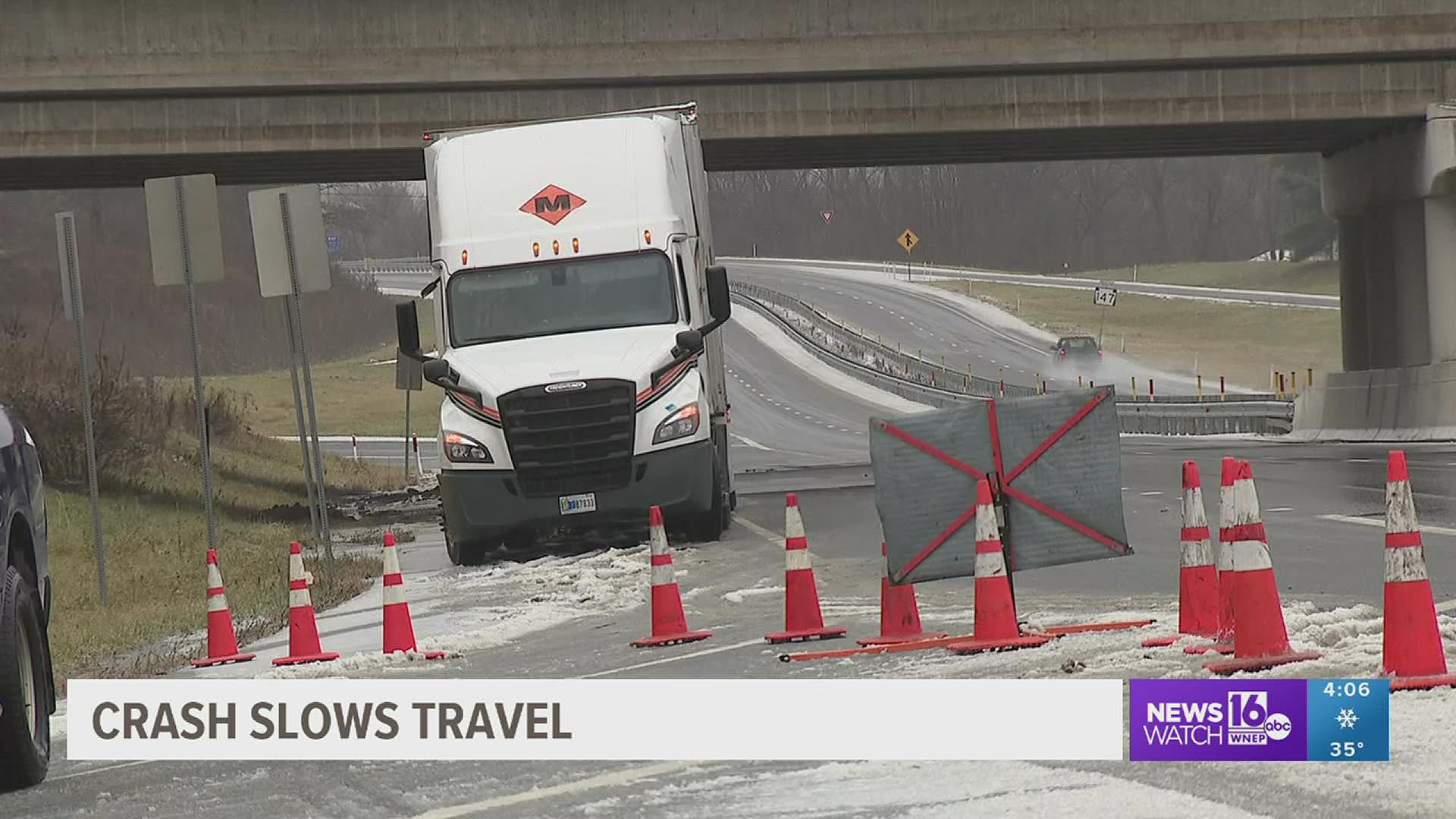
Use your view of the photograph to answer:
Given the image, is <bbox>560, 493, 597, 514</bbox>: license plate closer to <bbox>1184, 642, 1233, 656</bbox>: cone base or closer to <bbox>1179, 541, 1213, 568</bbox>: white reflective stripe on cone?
<bbox>1179, 541, 1213, 568</bbox>: white reflective stripe on cone

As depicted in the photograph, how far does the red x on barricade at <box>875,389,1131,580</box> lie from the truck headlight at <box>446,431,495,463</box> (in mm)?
9297

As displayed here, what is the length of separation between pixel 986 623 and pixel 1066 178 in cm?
14970

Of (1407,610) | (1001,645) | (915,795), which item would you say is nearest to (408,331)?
(1001,645)

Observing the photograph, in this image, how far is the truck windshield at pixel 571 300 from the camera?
69.4ft

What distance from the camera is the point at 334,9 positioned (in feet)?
117

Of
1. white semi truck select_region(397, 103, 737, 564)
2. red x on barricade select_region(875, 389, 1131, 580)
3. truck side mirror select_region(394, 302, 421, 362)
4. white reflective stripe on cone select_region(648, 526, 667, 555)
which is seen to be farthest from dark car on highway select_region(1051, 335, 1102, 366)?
red x on barricade select_region(875, 389, 1131, 580)

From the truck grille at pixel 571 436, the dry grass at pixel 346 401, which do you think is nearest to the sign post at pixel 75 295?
the truck grille at pixel 571 436

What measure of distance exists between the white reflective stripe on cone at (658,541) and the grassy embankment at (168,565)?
3.10 metres

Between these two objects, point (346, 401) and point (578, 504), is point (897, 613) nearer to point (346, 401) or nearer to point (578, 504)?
point (578, 504)

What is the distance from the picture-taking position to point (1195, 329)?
10138 centimetres

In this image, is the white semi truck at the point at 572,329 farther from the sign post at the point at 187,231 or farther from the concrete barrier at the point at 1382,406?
the concrete barrier at the point at 1382,406

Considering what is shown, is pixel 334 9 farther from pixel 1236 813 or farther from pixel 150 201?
pixel 1236 813

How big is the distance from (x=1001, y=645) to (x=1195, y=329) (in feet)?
305

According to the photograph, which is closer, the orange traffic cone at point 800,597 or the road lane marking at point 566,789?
the road lane marking at point 566,789
